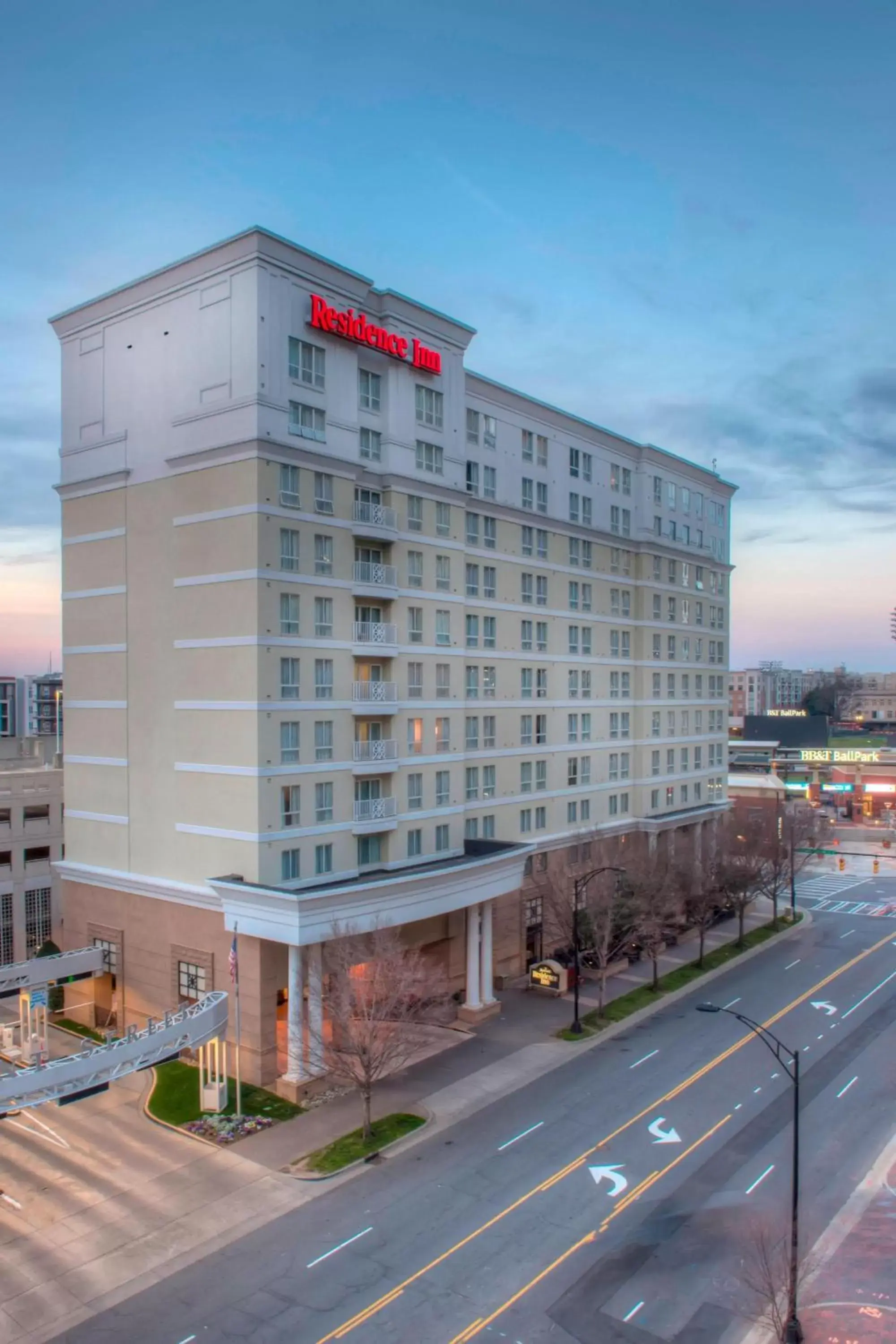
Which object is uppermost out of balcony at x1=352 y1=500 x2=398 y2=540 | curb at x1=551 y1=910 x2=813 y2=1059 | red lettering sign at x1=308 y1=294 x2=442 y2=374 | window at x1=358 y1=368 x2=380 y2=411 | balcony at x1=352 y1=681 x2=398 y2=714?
red lettering sign at x1=308 y1=294 x2=442 y2=374

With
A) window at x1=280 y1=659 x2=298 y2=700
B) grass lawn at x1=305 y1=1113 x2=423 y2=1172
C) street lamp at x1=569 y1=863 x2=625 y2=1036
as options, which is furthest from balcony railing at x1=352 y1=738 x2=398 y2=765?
grass lawn at x1=305 y1=1113 x2=423 y2=1172

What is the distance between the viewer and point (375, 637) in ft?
131

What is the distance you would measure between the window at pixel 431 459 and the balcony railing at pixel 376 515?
10.2ft

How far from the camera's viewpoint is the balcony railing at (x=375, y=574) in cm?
3912

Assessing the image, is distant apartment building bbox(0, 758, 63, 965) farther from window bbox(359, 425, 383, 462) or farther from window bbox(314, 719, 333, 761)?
window bbox(359, 425, 383, 462)

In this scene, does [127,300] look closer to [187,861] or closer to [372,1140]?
[187,861]

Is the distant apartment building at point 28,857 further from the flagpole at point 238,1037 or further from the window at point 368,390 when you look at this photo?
the window at point 368,390

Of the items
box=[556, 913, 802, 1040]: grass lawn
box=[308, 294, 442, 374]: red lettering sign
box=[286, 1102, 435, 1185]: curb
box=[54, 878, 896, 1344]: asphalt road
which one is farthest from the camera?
box=[556, 913, 802, 1040]: grass lawn

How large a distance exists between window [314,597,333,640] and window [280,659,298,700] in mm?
1672

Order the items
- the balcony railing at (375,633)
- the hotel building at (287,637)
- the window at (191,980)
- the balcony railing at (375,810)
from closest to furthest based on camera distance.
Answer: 1. the hotel building at (287,637)
2. the window at (191,980)
3. the balcony railing at (375,810)
4. the balcony railing at (375,633)

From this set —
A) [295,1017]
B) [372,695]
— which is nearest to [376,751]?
[372,695]

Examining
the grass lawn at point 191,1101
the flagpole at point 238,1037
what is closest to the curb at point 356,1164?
the grass lawn at point 191,1101

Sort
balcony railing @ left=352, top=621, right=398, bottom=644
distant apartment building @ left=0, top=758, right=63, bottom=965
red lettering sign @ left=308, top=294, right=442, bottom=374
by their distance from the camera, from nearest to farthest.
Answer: red lettering sign @ left=308, top=294, right=442, bottom=374 → balcony railing @ left=352, top=621, right=398, bottom=644 → distant apartment building @ left=0, top=758, right=63, bottom=965

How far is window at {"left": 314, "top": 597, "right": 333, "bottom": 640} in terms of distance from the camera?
3756cm
